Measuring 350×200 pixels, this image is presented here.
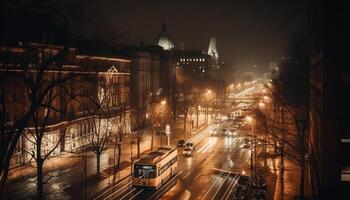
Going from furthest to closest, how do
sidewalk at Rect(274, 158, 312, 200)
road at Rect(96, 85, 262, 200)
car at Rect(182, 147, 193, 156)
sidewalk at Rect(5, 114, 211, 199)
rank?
car at Rect(182, 147, 193, 156), sidewalk at Rect(5, 114, 211, 199), sidewalk at Rect(274, 158, 312, 200), road at Rect(96, 85, 262, 200)

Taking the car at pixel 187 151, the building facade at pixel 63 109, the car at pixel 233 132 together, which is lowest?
the car at pixel 187 151

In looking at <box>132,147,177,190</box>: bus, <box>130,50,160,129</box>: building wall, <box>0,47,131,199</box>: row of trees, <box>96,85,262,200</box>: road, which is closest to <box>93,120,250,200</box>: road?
<box>96,85,262,200</box>: road

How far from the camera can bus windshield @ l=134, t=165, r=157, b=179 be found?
3155 cm

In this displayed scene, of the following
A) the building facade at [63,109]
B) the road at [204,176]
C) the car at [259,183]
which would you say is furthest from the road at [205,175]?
the building facade at [63,109]

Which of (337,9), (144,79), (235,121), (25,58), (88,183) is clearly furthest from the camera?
(235,121)

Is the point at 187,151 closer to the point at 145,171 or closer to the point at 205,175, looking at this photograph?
the point at 205,175

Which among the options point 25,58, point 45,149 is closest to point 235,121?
point 45,149

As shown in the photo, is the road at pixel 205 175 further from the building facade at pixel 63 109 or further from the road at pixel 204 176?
the building facade at pixel 63 109

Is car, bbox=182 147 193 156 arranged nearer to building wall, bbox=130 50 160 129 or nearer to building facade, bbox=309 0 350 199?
building wall, bbox=130 50 160 129

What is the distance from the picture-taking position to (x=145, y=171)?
3180cm

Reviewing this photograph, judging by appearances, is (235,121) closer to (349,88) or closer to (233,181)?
(233,181)

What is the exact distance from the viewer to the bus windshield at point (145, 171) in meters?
31.6

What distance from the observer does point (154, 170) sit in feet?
104

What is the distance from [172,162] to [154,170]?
542 cm
